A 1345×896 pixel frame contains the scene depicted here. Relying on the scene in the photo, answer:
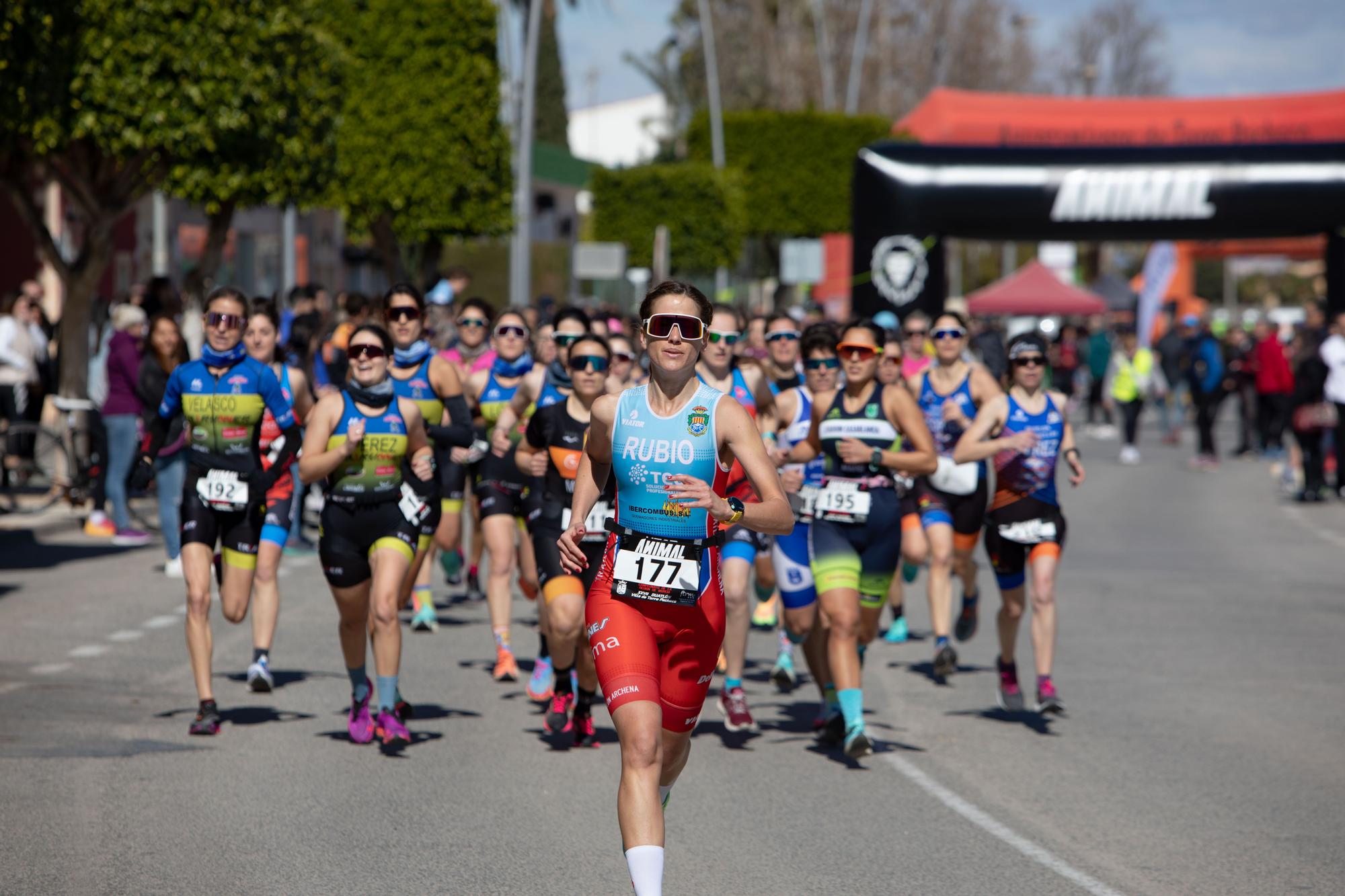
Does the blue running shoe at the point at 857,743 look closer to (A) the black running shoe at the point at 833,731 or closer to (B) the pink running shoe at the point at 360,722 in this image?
(A) the black running shoe at the point at 833,731

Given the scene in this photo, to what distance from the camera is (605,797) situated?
7.28m

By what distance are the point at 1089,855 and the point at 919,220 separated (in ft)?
70.5

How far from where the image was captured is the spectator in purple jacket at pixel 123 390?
15.7 m

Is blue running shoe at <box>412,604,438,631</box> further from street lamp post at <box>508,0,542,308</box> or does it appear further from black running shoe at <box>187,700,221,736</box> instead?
street lamp post at <box>508,0,542,308</box>

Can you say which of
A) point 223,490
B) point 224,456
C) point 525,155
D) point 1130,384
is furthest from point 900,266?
point 223,490

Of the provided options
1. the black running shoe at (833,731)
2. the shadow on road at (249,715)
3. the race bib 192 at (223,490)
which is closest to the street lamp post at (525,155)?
the shadow on road at (249,715)

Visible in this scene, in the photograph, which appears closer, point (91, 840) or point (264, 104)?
point (91, 840)

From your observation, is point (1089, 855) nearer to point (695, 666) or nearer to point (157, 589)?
point (695, 666)

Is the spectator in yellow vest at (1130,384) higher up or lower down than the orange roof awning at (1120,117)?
lower down

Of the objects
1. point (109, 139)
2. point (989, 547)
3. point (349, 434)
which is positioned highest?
point (109, 139)

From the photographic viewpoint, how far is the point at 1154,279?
48031 millimetres

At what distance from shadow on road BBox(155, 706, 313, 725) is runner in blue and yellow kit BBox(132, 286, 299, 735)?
184 mm

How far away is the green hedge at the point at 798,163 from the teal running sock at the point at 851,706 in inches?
1620

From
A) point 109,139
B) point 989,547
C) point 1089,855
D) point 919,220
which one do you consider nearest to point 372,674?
point 989,547
